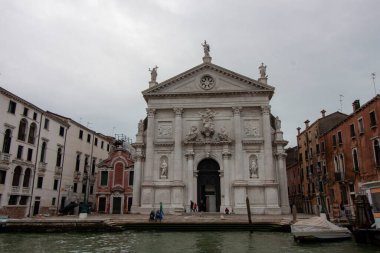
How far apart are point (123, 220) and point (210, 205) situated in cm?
922

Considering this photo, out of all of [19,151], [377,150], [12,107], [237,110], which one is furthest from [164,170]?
[377,150]

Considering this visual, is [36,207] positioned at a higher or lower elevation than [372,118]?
lower

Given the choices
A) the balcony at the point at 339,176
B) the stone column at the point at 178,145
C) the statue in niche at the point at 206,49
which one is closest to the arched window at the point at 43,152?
the stone column at the point at 178,145

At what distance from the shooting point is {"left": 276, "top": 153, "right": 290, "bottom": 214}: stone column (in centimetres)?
2869

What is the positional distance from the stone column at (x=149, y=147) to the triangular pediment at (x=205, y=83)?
6.53 ft

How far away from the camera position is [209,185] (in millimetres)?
29906

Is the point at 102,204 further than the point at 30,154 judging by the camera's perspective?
Yes

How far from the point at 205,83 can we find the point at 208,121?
383 cm

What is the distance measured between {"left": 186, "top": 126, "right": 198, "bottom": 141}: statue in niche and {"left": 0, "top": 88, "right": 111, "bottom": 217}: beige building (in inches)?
440

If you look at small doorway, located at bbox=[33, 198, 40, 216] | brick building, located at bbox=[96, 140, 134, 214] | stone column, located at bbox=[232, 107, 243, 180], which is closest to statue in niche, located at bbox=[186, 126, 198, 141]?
stone column, located at bbox=[232, 107, 243, 180]

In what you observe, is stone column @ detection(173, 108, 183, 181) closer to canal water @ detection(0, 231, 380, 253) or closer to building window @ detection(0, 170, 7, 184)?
canal water @ detection(0, 231, 380, 253)

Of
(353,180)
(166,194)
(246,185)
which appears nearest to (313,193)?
(353,180)

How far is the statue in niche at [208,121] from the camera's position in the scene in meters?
29.9

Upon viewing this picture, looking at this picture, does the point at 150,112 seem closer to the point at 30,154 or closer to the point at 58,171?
the point at 30,154
